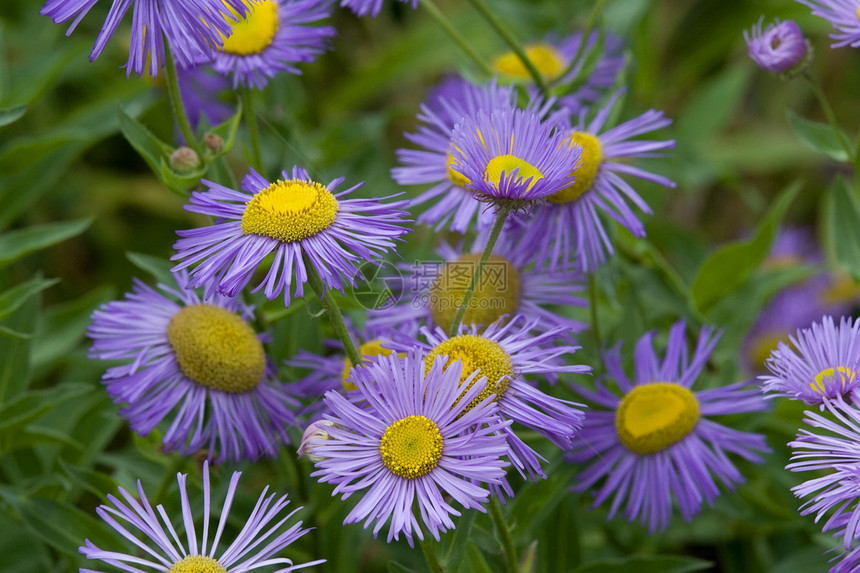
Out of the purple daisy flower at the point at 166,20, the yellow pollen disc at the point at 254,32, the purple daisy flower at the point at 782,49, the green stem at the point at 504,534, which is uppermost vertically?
the purple daisy flower at the point at 782,49

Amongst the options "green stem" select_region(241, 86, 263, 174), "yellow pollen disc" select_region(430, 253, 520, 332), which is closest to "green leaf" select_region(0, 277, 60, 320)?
"green stem" select_region(241, 86, 263, 174)

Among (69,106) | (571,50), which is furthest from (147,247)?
(571,50)

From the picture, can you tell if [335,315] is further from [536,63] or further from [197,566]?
[536,63]

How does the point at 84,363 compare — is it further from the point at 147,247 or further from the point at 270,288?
Answer: the point at 270,288

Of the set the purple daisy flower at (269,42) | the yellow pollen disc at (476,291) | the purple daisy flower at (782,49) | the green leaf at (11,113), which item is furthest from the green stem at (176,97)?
the purple daisy flower at (782,49)

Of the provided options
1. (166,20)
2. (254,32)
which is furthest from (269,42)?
(166,20)

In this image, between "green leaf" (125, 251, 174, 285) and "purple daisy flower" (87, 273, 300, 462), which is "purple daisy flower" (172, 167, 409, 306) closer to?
"purple daisy flower" (87, 273, 300, 462)

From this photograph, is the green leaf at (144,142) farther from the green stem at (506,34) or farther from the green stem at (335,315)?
the green stem at (506,34)

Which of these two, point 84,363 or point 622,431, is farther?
point 84,363
